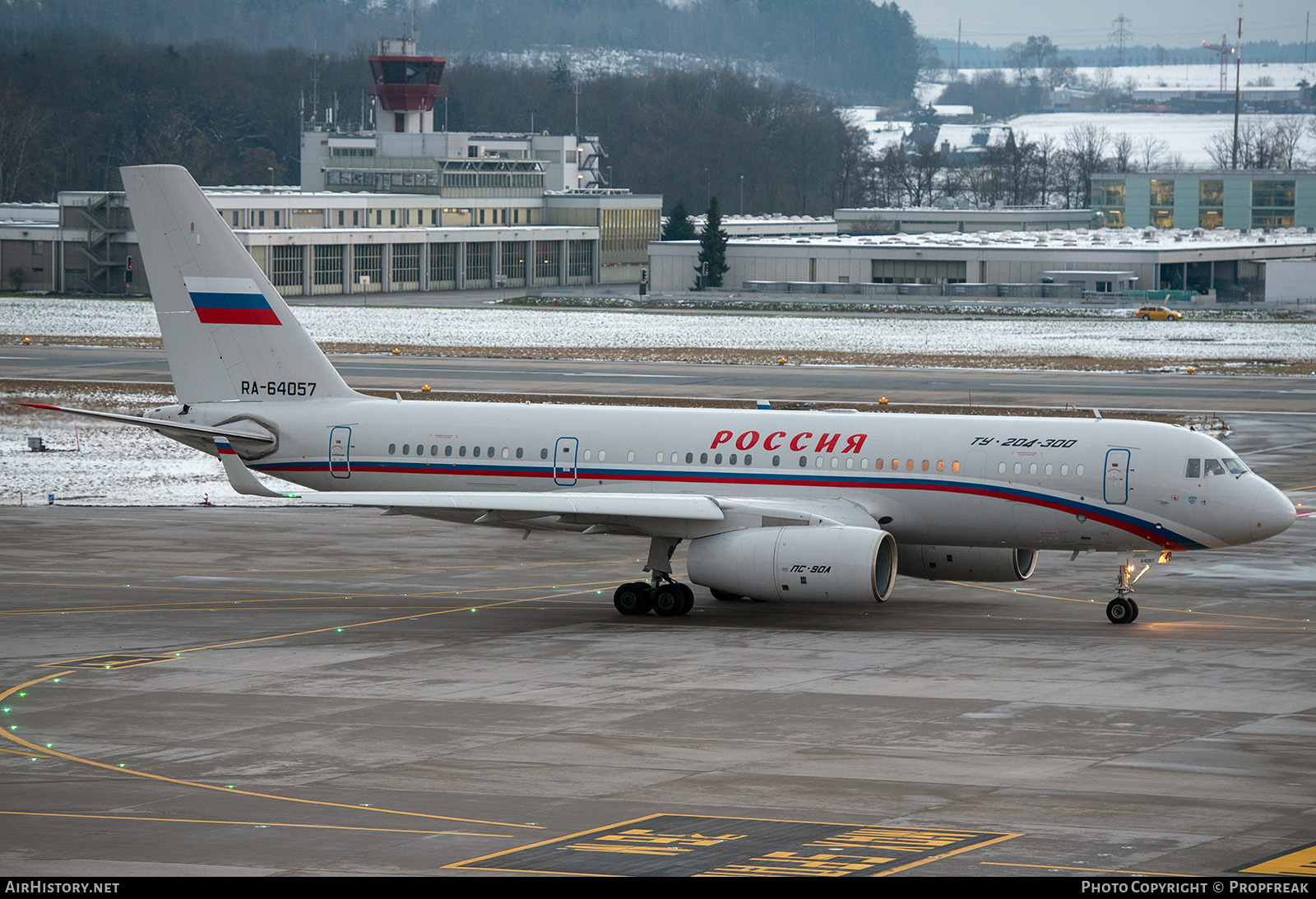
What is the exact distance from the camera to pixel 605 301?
14438cm

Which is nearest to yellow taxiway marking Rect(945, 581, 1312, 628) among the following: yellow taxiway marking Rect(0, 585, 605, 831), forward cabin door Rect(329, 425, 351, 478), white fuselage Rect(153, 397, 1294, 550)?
white fuselage Rect(153, 397, 1294, 550)

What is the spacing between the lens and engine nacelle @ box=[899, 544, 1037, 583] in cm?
3462

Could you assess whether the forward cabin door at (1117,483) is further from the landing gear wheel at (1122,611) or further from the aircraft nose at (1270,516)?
the aircraft nose at (1270,516)

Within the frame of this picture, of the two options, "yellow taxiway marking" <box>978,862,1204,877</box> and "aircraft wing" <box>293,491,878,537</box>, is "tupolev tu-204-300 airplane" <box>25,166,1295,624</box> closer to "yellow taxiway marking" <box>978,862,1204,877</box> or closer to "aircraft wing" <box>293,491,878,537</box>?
"aircraft wing" <box>293,491,878,537</box>

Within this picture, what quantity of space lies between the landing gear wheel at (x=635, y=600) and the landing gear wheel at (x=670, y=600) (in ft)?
0.51

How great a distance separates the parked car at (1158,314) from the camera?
127 meters

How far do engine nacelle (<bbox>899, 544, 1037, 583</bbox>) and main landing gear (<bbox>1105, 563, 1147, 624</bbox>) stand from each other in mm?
2092

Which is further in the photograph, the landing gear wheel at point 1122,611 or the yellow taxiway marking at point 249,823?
the landing gear wheel at point 1122,611

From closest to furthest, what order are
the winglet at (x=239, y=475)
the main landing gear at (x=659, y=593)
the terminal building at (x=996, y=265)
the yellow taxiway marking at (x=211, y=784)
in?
the yellow taxiway marking at (x=211, y=784) < the main landing gear at (x=659, y=593) < the winglet at (x=239, y=475) < the terminal building at (x=996, y=265)

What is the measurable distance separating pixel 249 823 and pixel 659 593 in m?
16.1

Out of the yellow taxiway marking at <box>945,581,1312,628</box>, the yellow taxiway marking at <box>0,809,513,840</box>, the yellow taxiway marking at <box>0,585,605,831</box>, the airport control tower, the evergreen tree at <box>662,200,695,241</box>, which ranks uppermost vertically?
the airport control tower

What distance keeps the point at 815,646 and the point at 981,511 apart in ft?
16.8

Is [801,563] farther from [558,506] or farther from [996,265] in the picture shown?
[996,265]

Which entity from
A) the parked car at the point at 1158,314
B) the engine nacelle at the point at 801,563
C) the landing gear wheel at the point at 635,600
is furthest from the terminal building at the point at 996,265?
the engine nacelle at the point at 801,563
